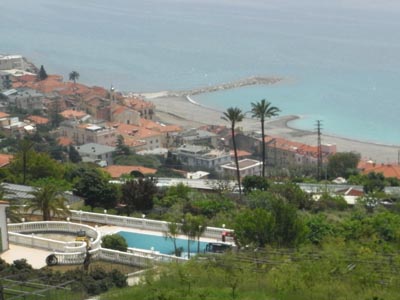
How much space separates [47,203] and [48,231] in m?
0.94

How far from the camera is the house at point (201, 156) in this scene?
46062 millimetres

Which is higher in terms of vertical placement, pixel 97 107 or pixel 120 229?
pixel 120 229

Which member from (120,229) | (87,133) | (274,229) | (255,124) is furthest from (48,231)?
(255,124)

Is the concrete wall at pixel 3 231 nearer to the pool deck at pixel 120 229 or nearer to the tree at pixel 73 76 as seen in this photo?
the pool deck at pixel 120 229

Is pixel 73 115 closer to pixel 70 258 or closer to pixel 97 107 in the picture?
pixel 97 107

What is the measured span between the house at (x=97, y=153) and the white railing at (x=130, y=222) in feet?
95.8

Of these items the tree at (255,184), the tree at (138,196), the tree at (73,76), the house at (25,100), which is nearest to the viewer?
the tree at (138,196)

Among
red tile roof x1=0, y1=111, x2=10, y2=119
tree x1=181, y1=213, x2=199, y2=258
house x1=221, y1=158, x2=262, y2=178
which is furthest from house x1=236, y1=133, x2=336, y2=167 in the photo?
tree x1=181, y1=213, x2=199, y2=258

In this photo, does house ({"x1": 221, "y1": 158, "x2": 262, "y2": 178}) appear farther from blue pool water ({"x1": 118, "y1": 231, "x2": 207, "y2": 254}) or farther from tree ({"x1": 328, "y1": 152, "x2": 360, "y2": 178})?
blue pool water ({"x1": 118, "y1": 231, "x2": 207, "y2": 254})

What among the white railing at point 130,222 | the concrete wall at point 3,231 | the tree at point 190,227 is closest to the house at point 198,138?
the white railing at point 130,222

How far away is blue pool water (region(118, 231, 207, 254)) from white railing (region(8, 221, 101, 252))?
1.04m

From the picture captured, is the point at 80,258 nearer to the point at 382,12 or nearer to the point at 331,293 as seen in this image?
the point at 331,293

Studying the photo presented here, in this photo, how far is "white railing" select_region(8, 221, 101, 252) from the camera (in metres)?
13.6

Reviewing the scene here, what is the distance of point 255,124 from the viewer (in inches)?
2170
